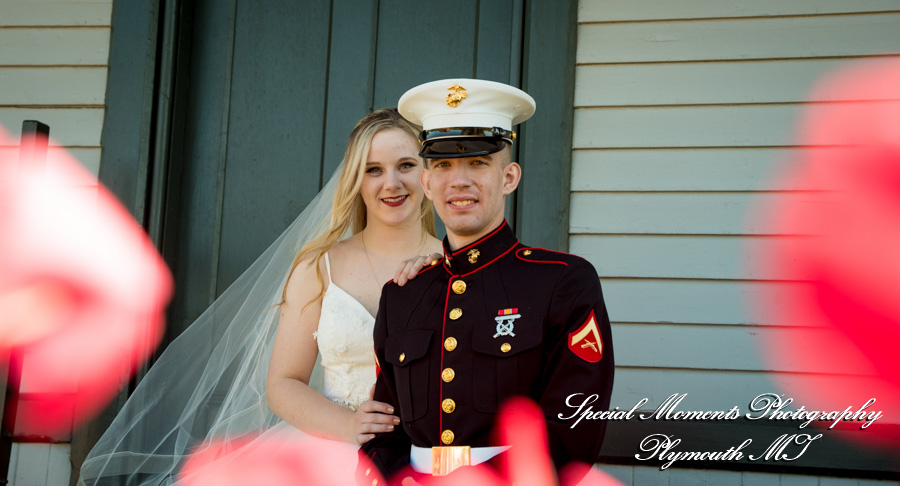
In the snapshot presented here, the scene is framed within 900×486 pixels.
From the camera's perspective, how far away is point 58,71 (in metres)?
3.46

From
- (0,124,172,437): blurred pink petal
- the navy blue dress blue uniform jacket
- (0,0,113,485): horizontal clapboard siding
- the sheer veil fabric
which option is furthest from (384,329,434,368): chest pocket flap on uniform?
(0,0,113,485): horizontal clapboard siding

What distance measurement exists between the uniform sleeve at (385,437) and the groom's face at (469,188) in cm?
35

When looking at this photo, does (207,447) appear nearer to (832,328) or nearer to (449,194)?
(449,194)

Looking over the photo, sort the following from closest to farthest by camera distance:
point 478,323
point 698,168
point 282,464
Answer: point 478,323 → point 282,464 → point 698,168

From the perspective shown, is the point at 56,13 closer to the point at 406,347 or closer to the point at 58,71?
the point at 58,71

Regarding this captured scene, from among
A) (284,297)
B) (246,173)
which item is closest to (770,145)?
(284,297)

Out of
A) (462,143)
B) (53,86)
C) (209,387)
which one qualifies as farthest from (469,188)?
(53,86)

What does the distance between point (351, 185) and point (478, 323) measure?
1083 mm

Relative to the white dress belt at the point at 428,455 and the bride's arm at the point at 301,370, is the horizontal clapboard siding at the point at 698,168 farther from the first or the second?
the white dress belt at the point at 428,455

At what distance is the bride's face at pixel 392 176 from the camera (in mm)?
2756

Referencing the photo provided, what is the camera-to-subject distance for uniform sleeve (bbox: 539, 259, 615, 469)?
170cm

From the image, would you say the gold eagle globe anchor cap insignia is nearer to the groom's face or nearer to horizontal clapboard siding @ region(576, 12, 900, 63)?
the groom's face

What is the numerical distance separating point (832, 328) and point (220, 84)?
2.58 meters

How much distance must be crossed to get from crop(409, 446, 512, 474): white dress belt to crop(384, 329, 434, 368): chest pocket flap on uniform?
0.64 feet
